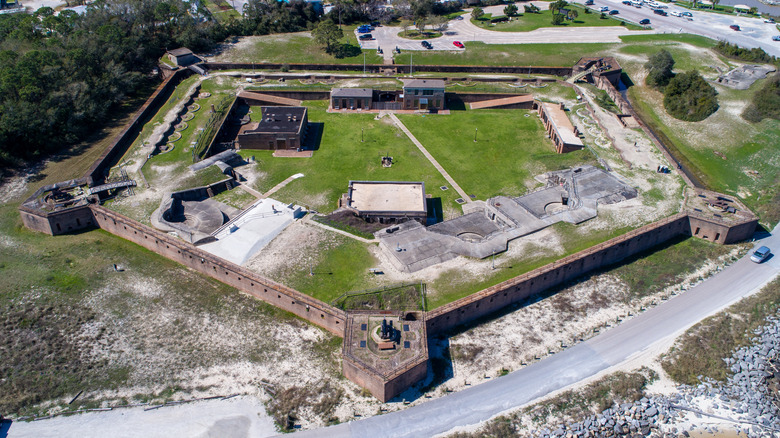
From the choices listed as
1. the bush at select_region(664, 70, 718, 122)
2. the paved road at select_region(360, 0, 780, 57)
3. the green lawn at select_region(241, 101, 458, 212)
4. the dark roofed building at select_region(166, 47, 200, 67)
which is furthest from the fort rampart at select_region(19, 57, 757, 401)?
the paved road at select_region(360, 0, 780, 57)

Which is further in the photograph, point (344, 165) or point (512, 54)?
point (512, 54)

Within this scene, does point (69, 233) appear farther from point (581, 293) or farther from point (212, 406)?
point (581, 293)

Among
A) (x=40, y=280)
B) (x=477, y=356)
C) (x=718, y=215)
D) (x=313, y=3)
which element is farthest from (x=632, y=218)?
(x=313, y=3)

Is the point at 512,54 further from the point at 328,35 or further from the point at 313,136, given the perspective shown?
the point at 313,136

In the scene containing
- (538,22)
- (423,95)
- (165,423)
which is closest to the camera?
(165,423)

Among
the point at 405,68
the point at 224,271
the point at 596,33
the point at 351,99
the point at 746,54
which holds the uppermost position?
the point at 596,33

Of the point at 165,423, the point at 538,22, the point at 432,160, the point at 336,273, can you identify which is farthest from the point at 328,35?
the point at 165,423

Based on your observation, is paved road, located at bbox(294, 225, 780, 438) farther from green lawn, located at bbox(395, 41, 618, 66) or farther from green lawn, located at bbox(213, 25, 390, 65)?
green lawn, located at bbox(213, 25, 390, 65)

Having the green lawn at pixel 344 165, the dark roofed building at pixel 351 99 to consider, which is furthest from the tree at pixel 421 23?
the green lawn at pixel 344 165
